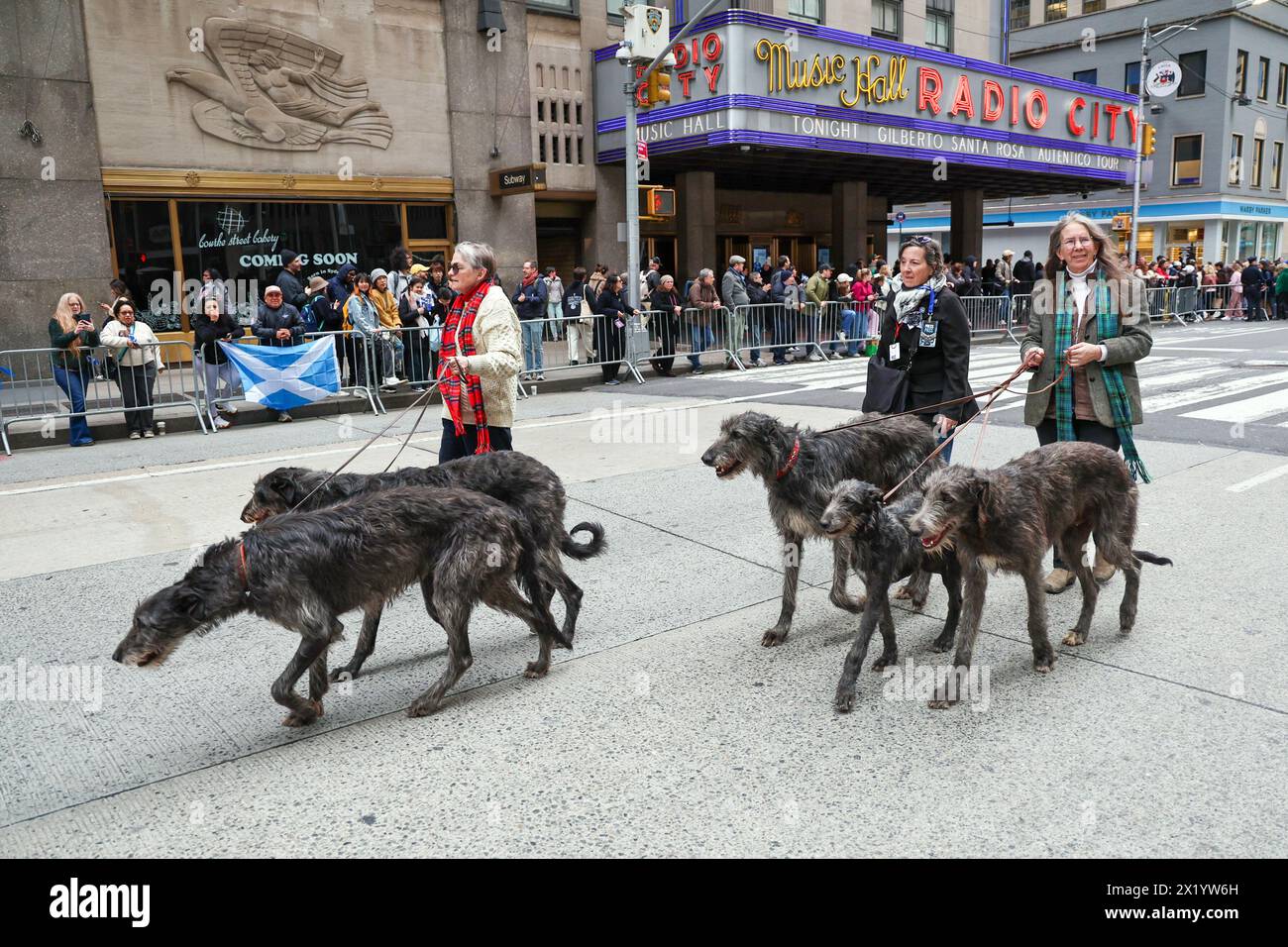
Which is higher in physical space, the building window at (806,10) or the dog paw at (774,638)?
the building window at (806,10)

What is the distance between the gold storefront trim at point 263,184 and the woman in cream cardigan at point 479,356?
14.4 metres

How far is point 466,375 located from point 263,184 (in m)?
15.1

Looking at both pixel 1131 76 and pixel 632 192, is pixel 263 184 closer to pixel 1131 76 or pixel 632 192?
pixel 632 192

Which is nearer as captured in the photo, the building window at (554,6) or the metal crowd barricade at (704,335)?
the metal crowd barricade at (704,335)

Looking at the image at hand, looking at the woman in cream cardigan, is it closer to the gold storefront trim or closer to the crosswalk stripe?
the crosswalk stripe

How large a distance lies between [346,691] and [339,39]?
18395 mm

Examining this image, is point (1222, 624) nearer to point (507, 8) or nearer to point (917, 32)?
point (507, 8)

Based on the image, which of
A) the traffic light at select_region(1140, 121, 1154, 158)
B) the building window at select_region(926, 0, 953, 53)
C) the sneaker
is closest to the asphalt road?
the sneaker

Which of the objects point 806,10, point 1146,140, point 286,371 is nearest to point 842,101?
point 806,10

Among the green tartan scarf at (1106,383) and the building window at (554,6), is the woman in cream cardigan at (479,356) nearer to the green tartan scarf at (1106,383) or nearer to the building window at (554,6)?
the green tartan scarf at (1106,383)

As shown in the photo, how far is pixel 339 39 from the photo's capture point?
63.7 feet

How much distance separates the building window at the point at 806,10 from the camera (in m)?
25.9

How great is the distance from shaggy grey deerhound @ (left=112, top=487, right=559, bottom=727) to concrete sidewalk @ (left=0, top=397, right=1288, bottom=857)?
1.32ft

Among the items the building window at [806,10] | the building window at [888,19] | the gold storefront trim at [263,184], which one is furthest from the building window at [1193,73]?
the gold storefront trim at [263,184]
